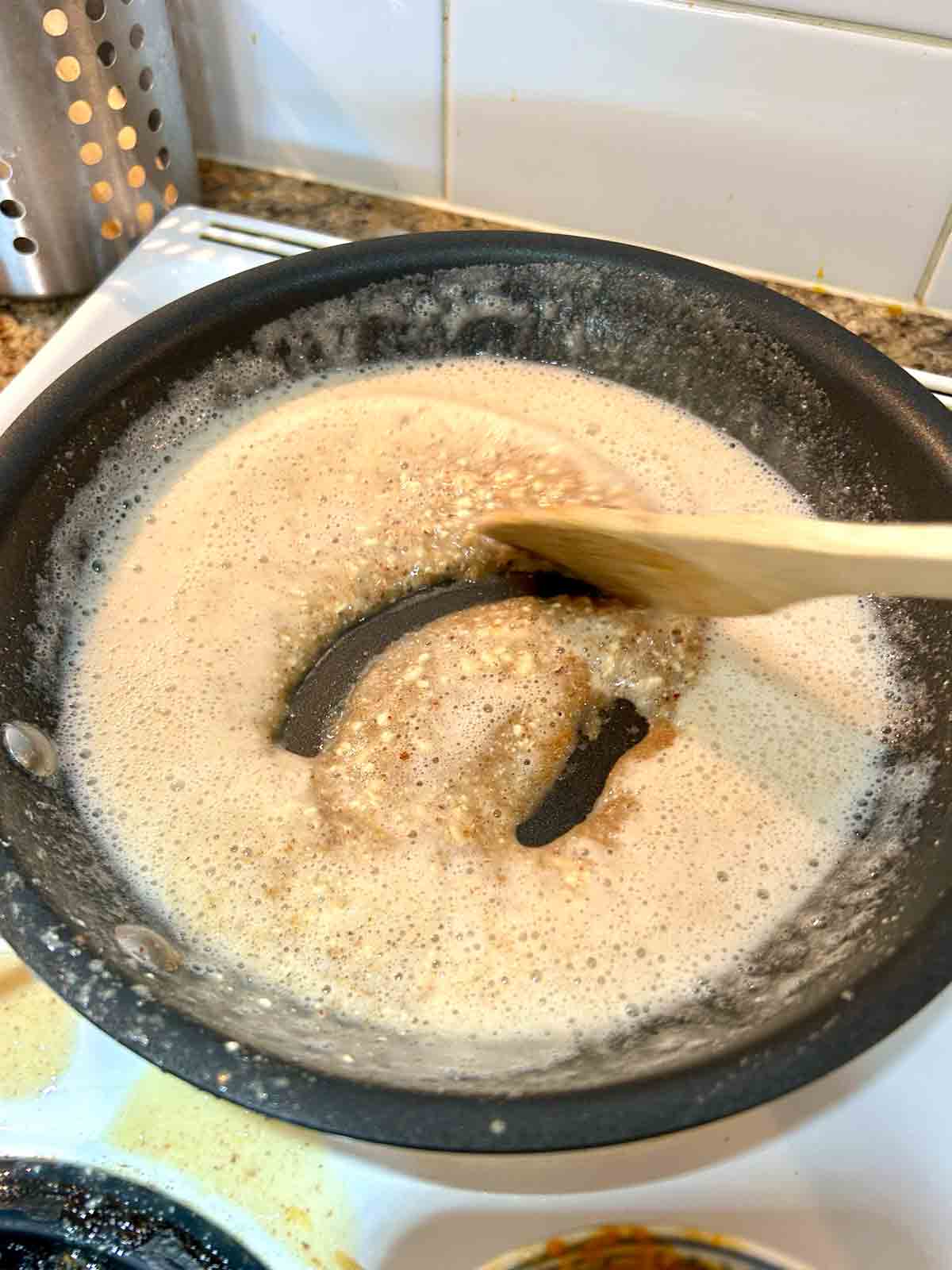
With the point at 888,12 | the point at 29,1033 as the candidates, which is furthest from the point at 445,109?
the point at 29,1033

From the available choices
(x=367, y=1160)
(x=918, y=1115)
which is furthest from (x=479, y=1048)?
(x=918, y=1115)

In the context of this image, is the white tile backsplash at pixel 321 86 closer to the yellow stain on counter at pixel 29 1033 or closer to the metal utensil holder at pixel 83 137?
the metal utensil holder at pixel 83 137

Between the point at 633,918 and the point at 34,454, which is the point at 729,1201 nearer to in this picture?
the point at 633,918

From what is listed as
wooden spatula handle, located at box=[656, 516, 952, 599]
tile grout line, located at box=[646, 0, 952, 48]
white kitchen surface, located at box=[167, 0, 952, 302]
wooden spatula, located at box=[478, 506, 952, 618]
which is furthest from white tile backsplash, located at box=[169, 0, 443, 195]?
wooden spatula handle, located at box=[656, 516, 952, 599]

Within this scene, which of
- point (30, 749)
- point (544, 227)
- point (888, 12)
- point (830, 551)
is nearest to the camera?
point (830, 551)

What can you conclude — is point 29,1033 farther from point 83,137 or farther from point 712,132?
point 712,132

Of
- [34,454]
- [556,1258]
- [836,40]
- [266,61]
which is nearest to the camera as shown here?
[556,1258]

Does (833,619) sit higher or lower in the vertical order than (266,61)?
lower
